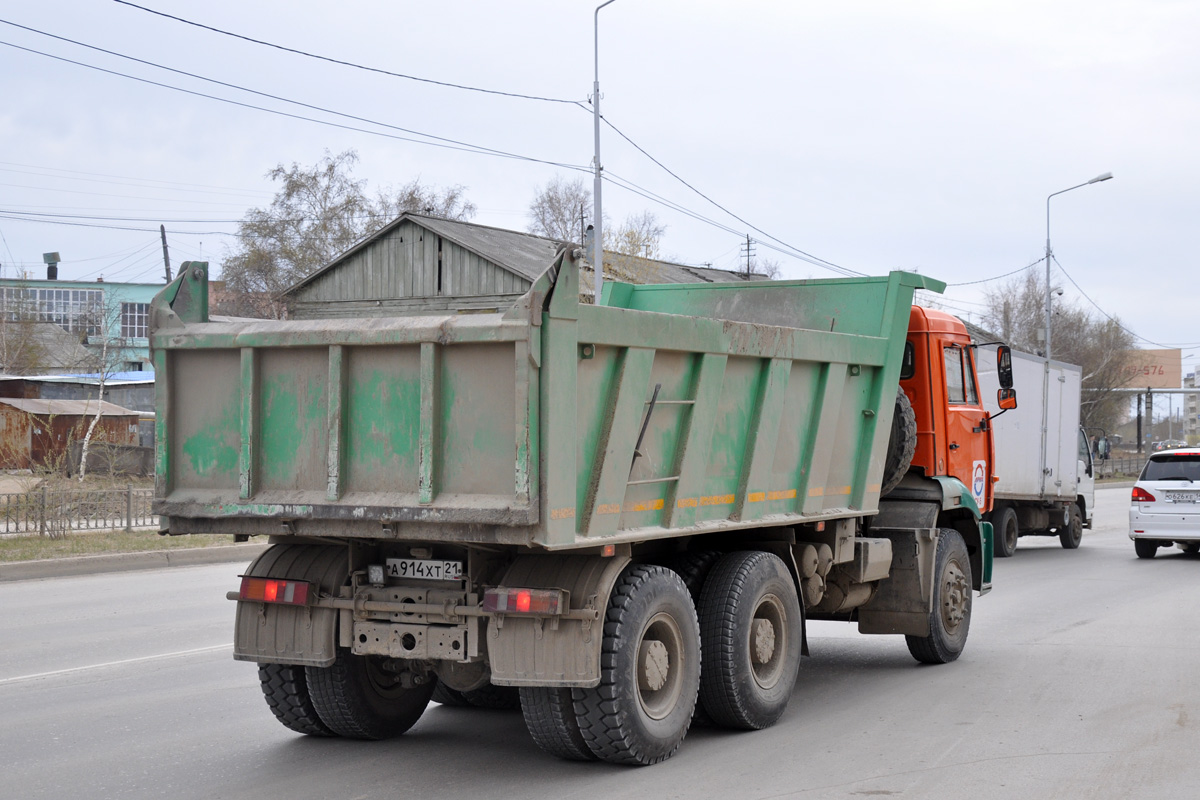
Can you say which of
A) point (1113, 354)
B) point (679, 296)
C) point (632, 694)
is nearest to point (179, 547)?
point (679, 296)

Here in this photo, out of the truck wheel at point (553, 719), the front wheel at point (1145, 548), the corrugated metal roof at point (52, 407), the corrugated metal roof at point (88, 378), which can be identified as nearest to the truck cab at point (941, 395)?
the truck wheel at point (553, 719)

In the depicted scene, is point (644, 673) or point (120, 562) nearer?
point (644, 673)

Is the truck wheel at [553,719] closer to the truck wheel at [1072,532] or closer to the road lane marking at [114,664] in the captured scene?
the road lane marking at [114,664]

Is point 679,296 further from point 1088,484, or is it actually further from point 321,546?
point 1088,484

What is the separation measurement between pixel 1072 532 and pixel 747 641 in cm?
1616

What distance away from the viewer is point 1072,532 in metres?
21.1

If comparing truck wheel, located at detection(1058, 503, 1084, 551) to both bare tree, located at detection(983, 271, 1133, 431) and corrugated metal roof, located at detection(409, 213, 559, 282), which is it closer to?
corrugated metal roof, located at detection(409, 213, 559, 282)

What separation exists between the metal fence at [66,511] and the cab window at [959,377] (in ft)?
42.2

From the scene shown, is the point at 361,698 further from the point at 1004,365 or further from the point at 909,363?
the point at 1004,365

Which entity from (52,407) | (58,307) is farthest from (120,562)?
(58,307)

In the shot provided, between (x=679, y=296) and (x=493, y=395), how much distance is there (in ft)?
13.3

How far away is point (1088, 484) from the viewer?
21.9m

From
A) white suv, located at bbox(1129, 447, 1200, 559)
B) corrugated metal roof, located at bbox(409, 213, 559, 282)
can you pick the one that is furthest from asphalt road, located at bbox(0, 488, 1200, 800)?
corrugated metal roof, located at bbox(409, 213, 559, 282)

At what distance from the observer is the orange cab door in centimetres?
955
